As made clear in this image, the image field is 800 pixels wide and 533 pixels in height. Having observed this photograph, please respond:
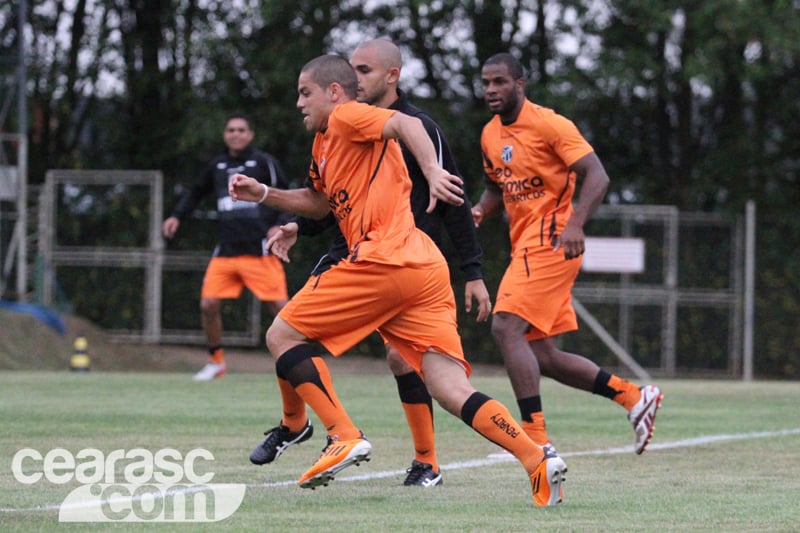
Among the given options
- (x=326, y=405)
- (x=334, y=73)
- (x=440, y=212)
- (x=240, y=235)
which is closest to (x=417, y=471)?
(x=326, y=405)

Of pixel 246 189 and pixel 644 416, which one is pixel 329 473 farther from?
pixel 644 416

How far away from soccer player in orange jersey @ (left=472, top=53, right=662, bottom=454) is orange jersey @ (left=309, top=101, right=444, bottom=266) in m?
2.00

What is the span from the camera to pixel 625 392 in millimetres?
8516

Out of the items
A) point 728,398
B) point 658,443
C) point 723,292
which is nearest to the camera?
point 658,443

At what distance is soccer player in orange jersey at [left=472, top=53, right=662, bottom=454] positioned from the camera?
26.7 ft

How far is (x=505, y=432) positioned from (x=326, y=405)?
0.76m

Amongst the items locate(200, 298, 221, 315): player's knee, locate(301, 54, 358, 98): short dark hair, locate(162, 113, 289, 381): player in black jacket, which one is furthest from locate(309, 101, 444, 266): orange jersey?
locate(200, 298, 221, 315): player's knee

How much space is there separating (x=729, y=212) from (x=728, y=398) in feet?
29.3

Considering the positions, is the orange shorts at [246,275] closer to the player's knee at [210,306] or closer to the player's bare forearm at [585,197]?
the player's knee at [210,306]

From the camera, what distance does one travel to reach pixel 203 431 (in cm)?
915

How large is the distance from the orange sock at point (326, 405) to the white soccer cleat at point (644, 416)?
2513 mm

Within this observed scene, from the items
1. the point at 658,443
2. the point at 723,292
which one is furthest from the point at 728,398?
the point at 723,292

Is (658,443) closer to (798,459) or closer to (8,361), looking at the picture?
(798,459)

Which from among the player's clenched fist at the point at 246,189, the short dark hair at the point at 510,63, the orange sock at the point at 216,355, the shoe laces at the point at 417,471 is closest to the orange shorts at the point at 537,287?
the short dark hair at the point at 510,63
